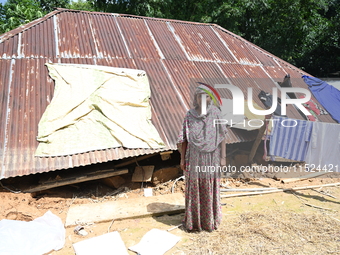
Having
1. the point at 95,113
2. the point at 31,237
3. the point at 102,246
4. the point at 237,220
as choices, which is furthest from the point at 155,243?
the point at 95,113

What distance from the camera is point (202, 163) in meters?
3.62

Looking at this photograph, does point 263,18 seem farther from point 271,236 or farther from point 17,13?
point 271,236

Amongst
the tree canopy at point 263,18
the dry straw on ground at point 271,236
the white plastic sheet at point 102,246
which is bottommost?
the dry straw on ground at point 271,236

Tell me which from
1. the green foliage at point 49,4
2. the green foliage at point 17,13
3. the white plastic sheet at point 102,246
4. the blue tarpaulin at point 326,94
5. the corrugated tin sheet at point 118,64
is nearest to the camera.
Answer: the white plastic sheet at point 102,246

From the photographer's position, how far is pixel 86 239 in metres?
3.74

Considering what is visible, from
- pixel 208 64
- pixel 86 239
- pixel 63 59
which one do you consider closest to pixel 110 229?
pixel 86 239

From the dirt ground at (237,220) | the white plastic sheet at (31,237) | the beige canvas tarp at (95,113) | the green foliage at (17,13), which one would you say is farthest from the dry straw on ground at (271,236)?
the green foliage at (17,13)

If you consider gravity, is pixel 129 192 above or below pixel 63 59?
below

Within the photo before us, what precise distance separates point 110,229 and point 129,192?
1.26m

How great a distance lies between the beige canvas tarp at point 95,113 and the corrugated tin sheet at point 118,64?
0.17m

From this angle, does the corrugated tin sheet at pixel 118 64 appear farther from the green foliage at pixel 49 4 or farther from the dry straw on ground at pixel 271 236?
the green foliage at pixel 49 4

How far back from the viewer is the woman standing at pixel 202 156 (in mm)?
3609

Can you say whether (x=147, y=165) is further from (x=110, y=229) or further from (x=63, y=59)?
(x=63, y=59)

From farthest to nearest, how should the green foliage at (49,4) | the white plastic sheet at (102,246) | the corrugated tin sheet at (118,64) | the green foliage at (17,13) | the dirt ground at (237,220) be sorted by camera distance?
the green foliage at (49,4) → the green foliage at (17,13) → the corrugated tin sheet at (118,64) → the dirt ground at (237,220) → the white plastic sheet at (102,246)
